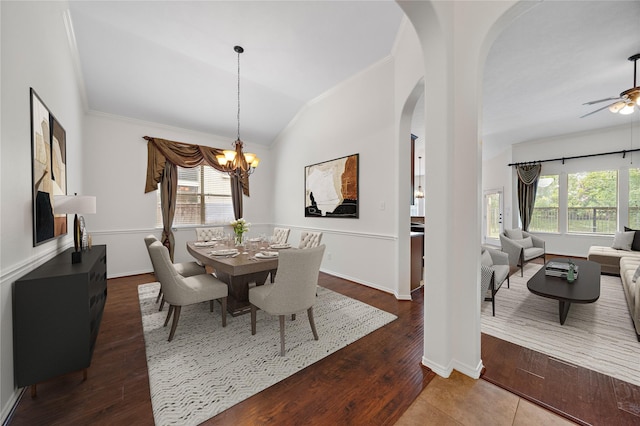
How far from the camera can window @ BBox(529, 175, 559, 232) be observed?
6.23 meters

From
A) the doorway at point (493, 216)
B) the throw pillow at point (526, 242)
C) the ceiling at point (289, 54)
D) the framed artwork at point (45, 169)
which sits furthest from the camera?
the doorway at point (493, 216)

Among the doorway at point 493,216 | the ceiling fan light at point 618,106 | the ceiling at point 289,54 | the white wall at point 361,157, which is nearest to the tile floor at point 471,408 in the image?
the white wall at point 361,157

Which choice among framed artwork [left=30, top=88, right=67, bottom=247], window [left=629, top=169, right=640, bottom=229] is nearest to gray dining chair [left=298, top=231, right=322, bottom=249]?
framed artwork [left=30, top=88, right=67, bottom=247]

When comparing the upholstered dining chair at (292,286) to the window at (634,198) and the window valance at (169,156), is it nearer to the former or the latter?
the window valance at (169,156)

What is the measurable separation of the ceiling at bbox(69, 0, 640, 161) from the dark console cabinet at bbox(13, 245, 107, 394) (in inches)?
114

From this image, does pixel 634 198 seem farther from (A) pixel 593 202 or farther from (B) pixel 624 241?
(B) pixel 624 241

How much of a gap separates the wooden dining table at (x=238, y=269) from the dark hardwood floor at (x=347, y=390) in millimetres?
924

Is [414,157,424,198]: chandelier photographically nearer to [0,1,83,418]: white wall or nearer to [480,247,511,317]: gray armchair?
[480,247,511,317]: gray armchair

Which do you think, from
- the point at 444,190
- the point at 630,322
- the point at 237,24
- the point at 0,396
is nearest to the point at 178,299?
the point at 0,396

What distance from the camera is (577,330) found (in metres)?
2.48

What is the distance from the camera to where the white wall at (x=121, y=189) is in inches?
165

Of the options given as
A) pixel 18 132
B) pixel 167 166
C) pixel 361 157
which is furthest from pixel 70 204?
pixel 361 157

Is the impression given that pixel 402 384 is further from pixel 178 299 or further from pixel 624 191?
pixel 624 191

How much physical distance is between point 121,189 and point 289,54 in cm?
384
